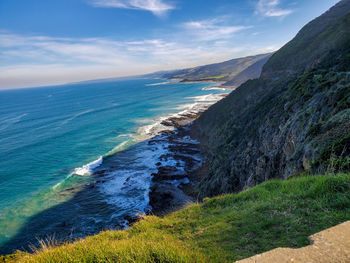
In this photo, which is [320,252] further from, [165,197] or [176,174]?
[176,174]

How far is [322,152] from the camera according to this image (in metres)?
8.22

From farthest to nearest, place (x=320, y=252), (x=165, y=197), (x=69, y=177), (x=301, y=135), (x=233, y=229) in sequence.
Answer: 1. (x=69, y=177)
2. (x=165, y=197)
3. (x=301, y=135)
4. (x=233, y=229)
5. (x=320, y=252)

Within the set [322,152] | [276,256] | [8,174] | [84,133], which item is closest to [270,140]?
[322,152]

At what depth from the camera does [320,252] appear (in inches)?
131

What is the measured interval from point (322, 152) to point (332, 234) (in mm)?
5759

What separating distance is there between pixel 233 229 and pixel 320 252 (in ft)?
8.33

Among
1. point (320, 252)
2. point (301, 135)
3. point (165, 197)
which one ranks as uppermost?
point (320, 252)

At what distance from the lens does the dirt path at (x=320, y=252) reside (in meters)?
3.18

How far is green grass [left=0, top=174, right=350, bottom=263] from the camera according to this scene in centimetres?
420

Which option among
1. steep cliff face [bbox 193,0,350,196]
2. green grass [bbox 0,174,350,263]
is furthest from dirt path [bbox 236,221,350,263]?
steep cliff face [bbox 193,0,350,196]

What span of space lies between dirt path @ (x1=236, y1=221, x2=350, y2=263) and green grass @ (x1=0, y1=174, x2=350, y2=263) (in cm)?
60

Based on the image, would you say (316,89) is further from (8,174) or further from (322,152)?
(8,174)

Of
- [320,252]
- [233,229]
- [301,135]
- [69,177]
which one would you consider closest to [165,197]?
[301,135]

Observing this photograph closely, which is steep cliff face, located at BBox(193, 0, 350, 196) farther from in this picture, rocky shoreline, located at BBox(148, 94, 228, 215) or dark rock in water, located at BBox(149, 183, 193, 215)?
rocky shoreline, located at BBox(148, 94, 228, 215)
